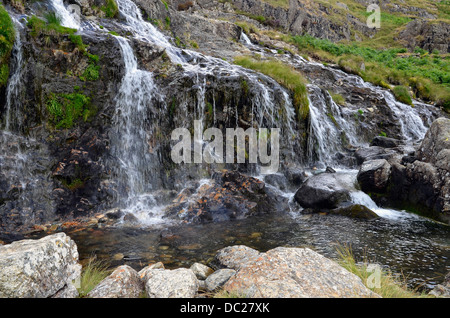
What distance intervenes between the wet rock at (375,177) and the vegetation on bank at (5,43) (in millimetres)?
12212

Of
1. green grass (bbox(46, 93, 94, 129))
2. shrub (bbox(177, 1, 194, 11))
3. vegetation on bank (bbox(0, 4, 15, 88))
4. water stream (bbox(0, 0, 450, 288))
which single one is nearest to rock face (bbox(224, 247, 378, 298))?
water stream (bbox(0, 0, 450, 288))

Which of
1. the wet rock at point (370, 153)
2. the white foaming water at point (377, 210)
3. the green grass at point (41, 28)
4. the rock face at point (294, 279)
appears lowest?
the white foaming water at point (377, 210)

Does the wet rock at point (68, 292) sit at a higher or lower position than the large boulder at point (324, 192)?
higher

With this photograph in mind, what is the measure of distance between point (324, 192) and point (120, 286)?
23.4 feet

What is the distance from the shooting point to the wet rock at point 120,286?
9.74 feet

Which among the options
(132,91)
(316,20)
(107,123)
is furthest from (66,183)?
(316,20)

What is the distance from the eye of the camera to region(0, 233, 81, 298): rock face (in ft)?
8.05

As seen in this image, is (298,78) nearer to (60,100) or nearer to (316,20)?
(60,100)

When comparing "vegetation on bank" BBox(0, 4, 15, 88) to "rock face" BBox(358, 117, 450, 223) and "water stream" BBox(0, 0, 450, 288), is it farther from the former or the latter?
"rock face" BBox(358, 117, 450, 223)

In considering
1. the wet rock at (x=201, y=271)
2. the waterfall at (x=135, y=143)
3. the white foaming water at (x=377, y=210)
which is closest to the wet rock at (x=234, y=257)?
the wet rock at (x=201, y=271)

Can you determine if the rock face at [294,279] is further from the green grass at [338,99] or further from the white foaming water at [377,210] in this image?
the green grass at [338,99]

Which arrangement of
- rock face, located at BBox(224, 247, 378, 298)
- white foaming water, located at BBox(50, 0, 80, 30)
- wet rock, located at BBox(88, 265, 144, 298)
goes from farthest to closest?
white foaming water, located at BBox(50, 0, 80, 30) < wet rock, located at BBox(88, 265, 144, 298) < rock face, located at BBox(224, 247, 378, 298)

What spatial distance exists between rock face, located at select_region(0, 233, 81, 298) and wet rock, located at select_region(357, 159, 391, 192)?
29.5 ft
